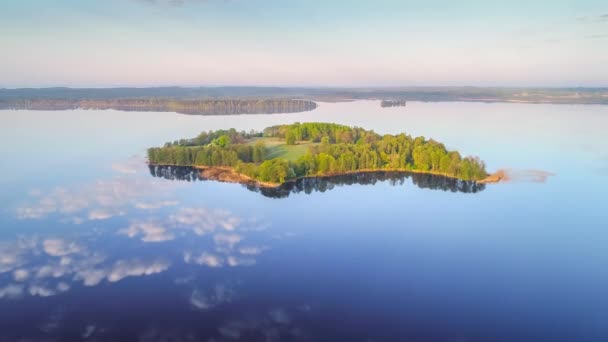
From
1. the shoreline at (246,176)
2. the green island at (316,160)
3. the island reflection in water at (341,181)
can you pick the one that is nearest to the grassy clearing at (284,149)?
the green island at (316,160)

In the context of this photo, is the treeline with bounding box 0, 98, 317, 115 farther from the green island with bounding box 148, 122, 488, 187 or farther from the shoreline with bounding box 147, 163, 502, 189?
the shoreline with bounding box 147, 163, 502, 189

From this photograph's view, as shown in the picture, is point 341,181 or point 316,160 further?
point 316,160

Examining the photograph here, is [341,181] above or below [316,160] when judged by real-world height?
below

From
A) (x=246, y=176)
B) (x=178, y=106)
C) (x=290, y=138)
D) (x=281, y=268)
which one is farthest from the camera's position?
(x=178, y=106)

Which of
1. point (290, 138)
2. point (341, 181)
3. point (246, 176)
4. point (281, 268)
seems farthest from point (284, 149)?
point (281, 268)

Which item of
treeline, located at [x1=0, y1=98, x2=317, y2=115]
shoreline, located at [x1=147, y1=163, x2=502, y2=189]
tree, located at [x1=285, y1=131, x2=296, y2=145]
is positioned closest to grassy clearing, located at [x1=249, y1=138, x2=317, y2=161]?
tree, located at [x1=285, y1=131, x2=296, y2=145]

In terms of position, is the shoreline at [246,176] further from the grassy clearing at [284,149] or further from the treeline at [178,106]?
the treeline at [178,106]

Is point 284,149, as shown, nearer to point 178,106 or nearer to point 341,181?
point 341,181
